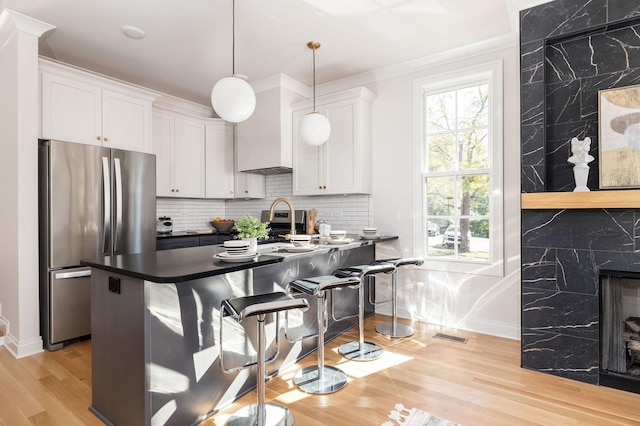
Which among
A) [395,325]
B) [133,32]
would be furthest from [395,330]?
[133,32]

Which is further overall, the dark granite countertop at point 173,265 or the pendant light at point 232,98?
the pendant light at point 232,98

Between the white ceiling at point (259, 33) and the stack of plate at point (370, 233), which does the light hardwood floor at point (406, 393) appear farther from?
the white ceiling at point (259, 33)

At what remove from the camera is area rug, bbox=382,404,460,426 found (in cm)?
200

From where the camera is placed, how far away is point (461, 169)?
3674mm

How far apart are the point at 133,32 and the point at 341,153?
230cm

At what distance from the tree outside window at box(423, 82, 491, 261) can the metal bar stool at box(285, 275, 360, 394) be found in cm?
153

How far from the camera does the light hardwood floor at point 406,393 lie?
2078mm

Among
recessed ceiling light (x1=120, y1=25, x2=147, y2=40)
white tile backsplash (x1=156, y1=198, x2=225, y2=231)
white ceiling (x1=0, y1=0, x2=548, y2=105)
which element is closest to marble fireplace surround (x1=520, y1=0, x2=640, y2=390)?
white ceiling (x1=0, y1=0, x2=548, y2=105)

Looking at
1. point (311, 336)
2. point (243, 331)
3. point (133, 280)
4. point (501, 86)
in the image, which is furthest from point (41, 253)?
point (501, 86)

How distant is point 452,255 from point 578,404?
1.69 m

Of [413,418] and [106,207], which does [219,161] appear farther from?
[413,418]

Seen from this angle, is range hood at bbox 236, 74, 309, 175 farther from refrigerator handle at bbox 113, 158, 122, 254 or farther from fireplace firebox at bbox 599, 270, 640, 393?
fireplace firebox at bbox 599, 270, 640, 393

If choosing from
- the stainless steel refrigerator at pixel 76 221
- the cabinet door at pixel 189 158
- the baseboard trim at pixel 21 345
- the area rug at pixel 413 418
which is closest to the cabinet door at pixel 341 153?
the cabinet door at pixel 189 158

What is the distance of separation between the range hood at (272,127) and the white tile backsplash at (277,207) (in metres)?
0.46
